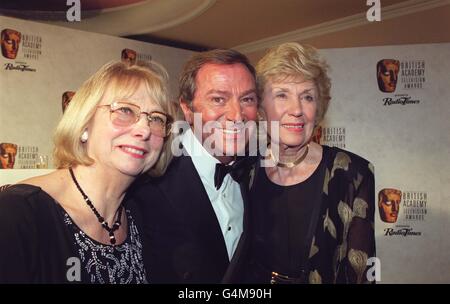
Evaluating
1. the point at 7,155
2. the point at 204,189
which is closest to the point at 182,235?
the point at 204,189

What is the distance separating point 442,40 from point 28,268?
6.18 ft

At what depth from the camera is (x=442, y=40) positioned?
177cm

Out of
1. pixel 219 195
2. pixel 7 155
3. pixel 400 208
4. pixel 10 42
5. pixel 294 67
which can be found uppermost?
pixel 10 42

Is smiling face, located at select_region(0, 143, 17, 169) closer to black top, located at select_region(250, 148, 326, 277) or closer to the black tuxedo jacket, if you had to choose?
the black tuxedo jacket

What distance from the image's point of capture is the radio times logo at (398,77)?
179 cm

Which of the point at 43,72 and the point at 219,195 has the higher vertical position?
the point at 43,72

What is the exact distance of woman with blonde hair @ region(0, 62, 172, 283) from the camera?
1011mm

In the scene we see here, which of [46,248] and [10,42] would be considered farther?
[10,42]

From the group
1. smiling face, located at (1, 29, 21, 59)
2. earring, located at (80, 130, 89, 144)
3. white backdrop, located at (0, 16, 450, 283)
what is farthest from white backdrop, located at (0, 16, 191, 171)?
white backdrop, located at (0, 16, 450, 283)

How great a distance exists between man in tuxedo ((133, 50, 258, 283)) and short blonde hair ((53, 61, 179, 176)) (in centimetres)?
19

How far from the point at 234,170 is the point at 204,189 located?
143 mm

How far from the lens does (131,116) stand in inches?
44.0

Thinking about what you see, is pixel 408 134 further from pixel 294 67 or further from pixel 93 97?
pixel 93 97
